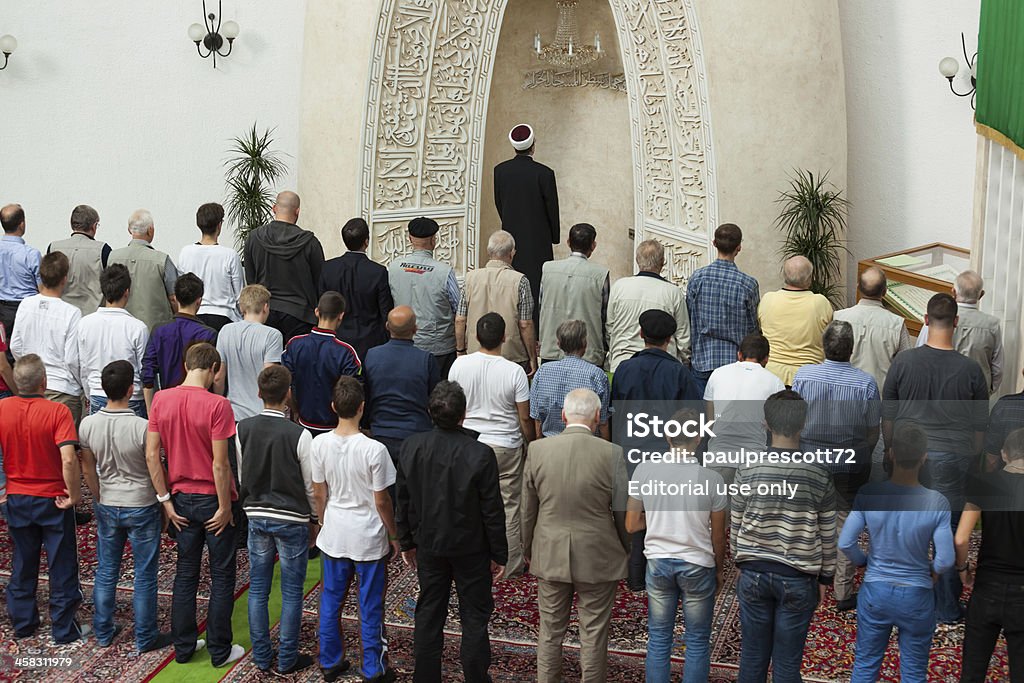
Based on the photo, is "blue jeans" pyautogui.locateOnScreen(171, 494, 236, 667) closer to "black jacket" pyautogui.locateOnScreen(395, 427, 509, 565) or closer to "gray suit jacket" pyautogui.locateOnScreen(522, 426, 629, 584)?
"black jacket" pyautogui.locateOnScreen(395, 427, 509, 565)

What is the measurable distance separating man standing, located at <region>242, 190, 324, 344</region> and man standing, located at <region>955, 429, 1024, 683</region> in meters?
4.09

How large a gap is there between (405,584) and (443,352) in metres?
1.50

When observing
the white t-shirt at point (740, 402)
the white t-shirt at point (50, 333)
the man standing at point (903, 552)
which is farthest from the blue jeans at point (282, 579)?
the man standing at point (903, 552)

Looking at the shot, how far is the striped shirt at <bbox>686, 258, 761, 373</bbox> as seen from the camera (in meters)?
6.05

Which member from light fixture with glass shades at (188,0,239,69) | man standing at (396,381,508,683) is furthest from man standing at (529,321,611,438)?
light fixture with glass shades at (188,0,239,69)

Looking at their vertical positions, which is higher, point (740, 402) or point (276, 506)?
point (740, 402)

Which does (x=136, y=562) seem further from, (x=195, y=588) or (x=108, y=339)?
(x=108, y=339)

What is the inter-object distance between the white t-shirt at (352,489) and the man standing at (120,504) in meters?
0.86

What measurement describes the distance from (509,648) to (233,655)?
1259 millimetres

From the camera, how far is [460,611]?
4609 mm

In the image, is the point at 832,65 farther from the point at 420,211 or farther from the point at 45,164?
the point at 45,164

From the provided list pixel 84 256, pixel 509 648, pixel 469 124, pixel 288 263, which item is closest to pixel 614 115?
pixel 469 124

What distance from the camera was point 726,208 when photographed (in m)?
8.62

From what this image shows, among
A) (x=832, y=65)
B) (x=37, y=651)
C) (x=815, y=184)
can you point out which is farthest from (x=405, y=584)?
(x=832, y=65)
